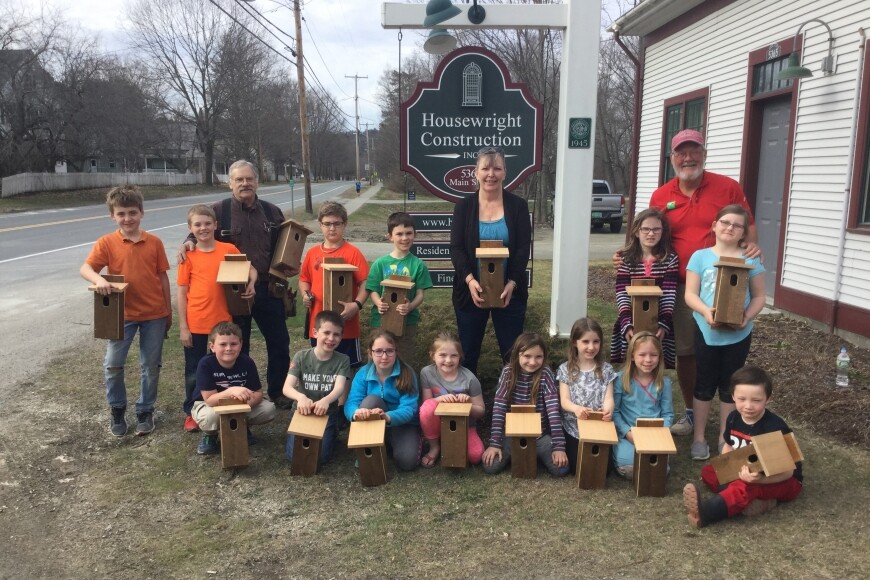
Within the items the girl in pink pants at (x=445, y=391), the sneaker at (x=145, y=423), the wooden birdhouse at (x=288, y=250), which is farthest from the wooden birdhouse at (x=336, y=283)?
the sneaker at (x=145, y=423)

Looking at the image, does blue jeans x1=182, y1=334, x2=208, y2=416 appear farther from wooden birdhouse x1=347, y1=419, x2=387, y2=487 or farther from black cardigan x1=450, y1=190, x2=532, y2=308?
black cardigan x1=450, y1=190, x2=532, y2=308

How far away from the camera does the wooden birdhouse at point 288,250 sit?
171 inches

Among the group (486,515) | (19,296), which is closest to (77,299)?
(19,296)

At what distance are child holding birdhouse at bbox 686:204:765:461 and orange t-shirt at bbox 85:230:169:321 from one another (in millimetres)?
3386

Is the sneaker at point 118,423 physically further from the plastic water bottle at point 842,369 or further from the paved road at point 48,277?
the plastic water bottle at point 842,369

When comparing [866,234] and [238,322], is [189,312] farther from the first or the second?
[866,234]

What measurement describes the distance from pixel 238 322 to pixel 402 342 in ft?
3.85

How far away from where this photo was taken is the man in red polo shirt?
374 centimetres

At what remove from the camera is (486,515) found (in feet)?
10.8

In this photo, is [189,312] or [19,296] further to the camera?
[19,296]

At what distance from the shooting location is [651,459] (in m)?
3.38

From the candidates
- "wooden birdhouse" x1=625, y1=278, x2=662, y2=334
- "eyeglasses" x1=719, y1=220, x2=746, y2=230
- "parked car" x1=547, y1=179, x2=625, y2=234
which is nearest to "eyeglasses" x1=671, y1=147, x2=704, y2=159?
"eyeglasses" x1=719, y1=220, x2=746, y2=230

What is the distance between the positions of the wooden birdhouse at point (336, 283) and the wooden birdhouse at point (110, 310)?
1.23 metres

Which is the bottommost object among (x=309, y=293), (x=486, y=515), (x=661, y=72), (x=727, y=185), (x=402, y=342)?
(x=486, y=515)
